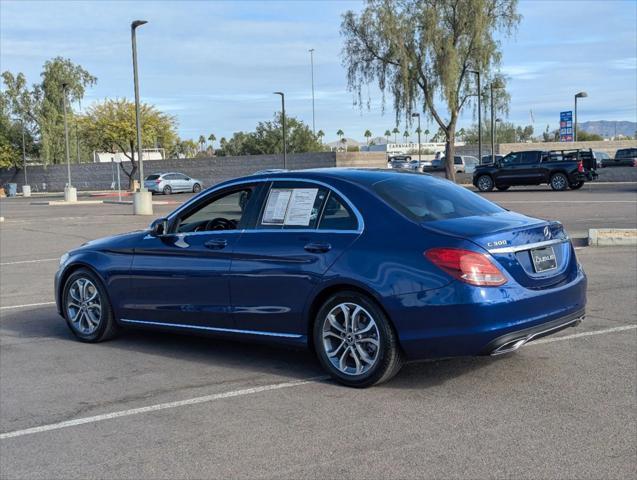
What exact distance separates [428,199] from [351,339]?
51.2 inches

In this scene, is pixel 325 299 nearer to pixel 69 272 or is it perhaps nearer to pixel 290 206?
pixel 290 206

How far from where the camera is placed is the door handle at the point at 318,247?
5.52 m

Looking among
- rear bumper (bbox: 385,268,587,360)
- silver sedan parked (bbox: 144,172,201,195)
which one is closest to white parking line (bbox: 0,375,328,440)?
rear bumper (bbox: 385,268,587,360)

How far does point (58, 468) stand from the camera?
168 inches

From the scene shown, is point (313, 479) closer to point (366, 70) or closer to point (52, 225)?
point (52, 225)

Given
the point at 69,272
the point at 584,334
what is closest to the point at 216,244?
the point at 69,272

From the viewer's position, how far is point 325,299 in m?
5.60

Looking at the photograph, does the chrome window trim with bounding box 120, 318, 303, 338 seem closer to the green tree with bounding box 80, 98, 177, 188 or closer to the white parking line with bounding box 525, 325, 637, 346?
the white parking line with bounding box 525, 325, 637, 346

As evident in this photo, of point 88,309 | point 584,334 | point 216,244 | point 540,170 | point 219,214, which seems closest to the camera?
point 216,244

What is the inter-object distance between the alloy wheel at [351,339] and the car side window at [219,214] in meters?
1.29

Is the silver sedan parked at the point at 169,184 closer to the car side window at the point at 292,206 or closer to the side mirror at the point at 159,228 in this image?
the side mirror at the point at 159,228

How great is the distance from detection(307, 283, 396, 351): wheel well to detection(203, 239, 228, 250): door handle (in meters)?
1.01

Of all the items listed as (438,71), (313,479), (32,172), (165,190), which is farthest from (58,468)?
(32,172)

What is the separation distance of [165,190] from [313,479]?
45.1 m
